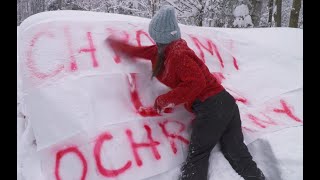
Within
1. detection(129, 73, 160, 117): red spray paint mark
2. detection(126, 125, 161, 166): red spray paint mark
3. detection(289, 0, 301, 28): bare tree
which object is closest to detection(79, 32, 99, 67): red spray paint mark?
detection(129, 73, 160, 117): red spray paint mark

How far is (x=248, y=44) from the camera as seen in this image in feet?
12.8

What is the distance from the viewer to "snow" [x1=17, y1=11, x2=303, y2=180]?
2498 mm

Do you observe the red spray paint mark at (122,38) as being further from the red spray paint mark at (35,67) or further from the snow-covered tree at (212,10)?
the snow-covered tree at (212,10)

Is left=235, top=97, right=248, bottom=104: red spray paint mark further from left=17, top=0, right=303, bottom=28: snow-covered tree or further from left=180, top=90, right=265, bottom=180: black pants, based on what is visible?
left=17, top=0, right=303, bottom=28: snow-covered tree

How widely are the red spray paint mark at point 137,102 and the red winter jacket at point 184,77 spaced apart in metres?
0.19

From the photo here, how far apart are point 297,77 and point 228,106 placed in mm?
1235

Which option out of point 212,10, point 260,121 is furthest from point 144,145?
point 212,10

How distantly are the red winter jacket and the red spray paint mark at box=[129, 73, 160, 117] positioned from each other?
0.61 ft

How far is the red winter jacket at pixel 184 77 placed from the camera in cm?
256

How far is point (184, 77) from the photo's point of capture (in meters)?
2.57

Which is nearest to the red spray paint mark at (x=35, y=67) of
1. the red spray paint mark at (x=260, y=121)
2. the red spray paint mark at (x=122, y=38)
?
the red spray paint mark at (x=122, y=38)

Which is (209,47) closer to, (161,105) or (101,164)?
(161,105)

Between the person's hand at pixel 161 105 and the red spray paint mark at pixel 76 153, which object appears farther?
the person's hand at pixel 161 105

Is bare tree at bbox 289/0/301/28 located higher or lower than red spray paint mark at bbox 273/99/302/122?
higher
